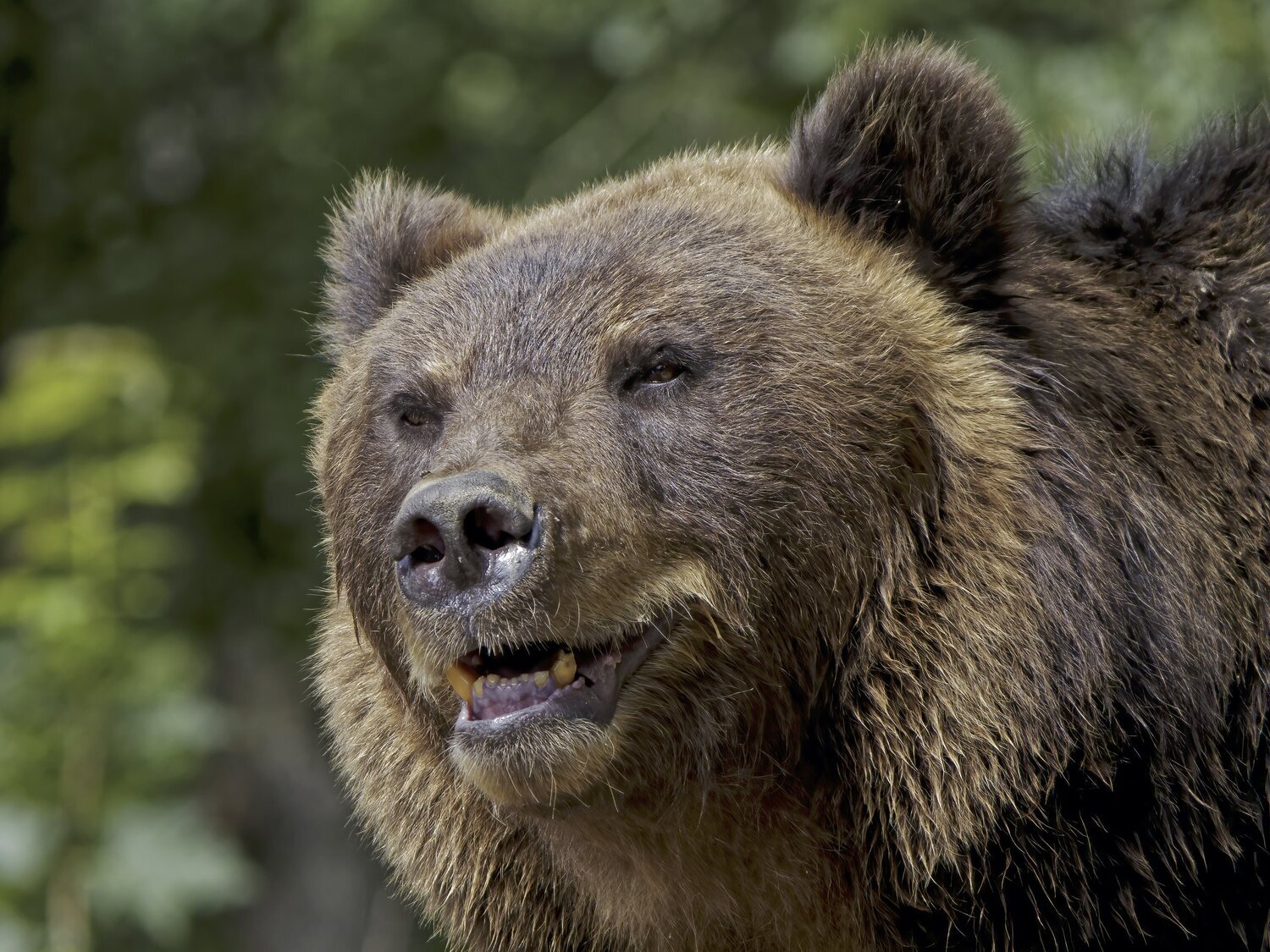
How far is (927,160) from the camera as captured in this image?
3410mm

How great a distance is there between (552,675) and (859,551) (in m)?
0.67

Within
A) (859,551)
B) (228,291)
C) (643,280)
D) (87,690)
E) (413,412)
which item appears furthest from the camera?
(228,291)

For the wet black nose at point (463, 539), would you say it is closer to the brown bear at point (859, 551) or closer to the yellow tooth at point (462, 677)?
the brown bear at point (859, 551)

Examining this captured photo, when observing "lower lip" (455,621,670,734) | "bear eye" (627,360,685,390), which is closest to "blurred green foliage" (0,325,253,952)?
"lower lip" (455,621,670,734)

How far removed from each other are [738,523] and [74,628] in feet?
9.85

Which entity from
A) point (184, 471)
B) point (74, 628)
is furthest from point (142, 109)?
point (74, 628)

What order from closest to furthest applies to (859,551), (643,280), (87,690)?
(859,551) → (643,280) → (87,690)

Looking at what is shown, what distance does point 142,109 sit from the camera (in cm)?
916

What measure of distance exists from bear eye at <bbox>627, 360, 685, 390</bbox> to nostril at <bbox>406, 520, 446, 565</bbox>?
54 centimetres

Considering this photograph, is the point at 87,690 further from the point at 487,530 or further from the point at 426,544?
the point at 487,530

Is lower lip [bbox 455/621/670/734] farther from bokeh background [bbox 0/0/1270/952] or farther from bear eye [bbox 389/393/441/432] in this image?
bokeh background [bbox 0/0/1270/952]

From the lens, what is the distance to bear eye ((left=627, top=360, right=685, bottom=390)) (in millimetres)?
3229

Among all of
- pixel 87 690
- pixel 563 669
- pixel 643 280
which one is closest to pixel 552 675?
pixel 563 669

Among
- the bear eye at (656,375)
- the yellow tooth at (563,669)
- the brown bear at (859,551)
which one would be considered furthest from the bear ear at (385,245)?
the yellow tooth at (563,669)
